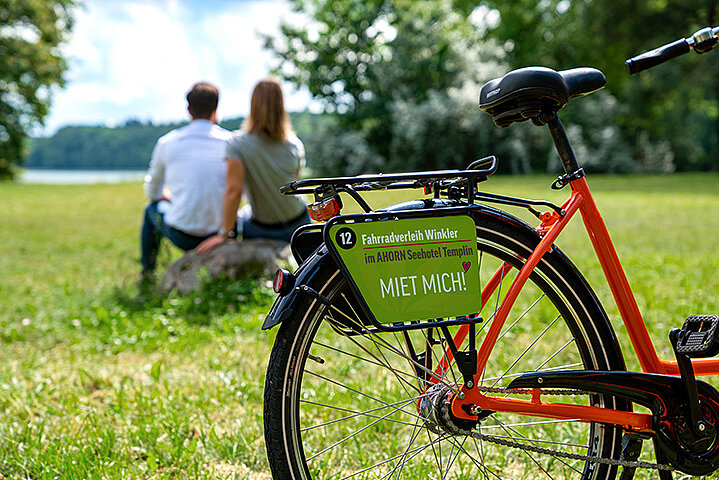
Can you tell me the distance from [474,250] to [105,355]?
110 inches

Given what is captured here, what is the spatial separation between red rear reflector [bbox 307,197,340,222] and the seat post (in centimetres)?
67

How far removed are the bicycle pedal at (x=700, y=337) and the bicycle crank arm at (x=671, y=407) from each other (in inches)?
3.3

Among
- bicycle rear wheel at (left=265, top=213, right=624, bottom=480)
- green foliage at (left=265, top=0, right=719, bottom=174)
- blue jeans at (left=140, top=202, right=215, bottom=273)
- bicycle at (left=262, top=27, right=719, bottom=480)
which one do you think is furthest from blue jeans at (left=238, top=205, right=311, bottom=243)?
green foliage at (left=265, top=0, right=719, bottom=174)

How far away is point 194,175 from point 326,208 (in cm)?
384

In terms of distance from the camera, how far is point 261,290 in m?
4.54

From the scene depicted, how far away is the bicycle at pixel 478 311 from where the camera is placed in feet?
4.92

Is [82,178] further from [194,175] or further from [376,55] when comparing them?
[194,175]

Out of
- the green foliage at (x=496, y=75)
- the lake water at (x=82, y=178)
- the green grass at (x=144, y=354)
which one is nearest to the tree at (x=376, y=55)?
the green foliage at (x=496, y=75)

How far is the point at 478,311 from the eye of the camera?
1.55m

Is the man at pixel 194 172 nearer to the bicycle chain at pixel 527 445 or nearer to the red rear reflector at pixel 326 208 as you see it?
the red rear reflector at pixel 326 208

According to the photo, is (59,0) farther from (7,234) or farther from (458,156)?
(7,234)

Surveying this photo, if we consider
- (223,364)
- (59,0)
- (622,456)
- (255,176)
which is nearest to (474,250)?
(622,456)

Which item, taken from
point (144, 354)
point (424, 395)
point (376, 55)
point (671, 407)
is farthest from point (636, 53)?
point (424, 395)

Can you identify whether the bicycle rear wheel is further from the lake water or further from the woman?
the lake water
